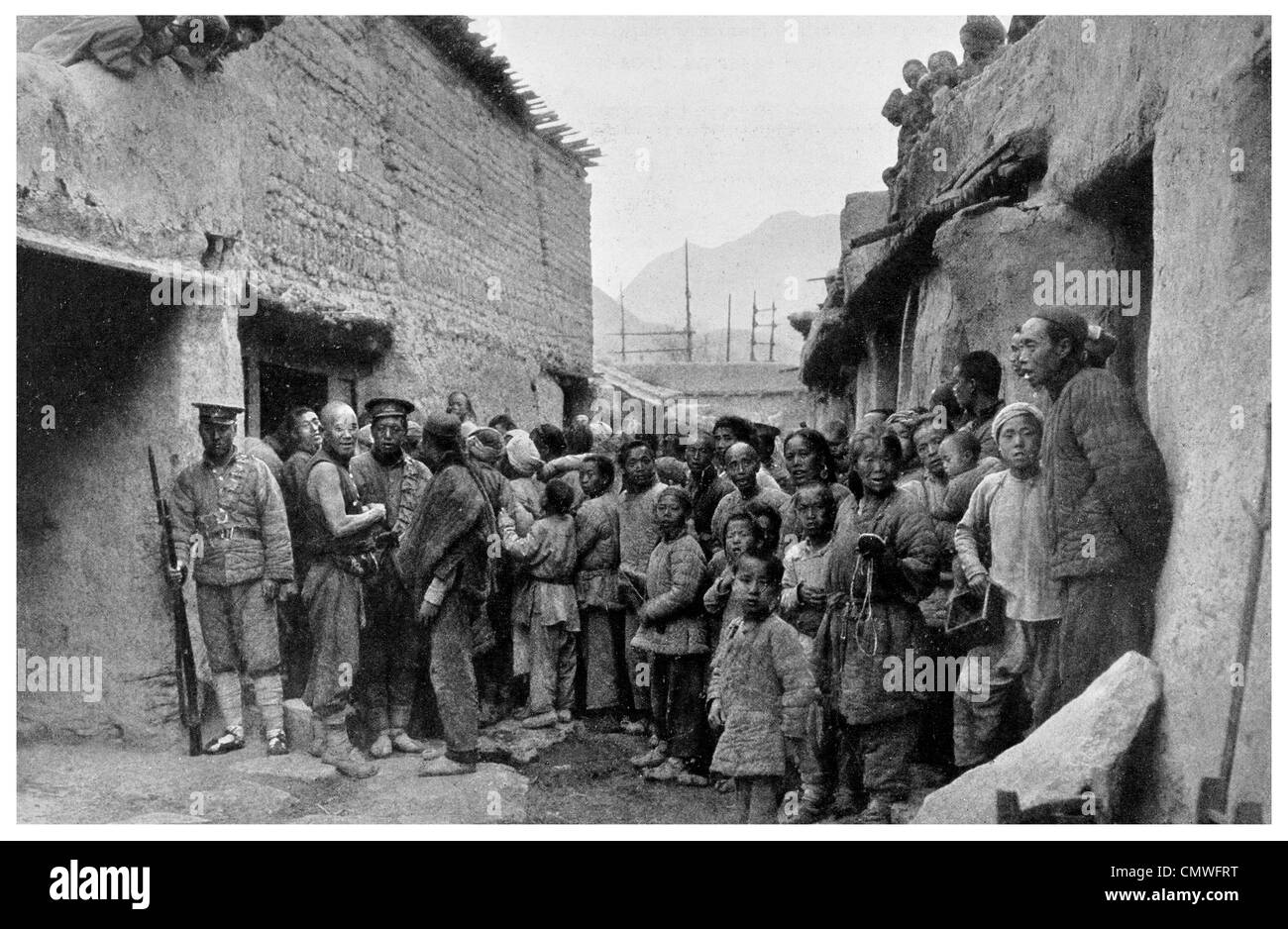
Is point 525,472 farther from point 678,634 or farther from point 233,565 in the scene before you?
point 233,565

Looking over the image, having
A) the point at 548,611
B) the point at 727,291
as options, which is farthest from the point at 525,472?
the point at 727,291

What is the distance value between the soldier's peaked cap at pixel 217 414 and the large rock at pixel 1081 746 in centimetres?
361

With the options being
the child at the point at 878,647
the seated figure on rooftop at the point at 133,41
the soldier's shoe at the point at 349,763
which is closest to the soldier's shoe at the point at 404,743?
the soldier's shoe at the point at 349,763

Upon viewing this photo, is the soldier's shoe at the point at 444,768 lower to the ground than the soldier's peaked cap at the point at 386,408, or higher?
lower

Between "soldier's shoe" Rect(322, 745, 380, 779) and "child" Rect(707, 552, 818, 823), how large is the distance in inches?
68.8

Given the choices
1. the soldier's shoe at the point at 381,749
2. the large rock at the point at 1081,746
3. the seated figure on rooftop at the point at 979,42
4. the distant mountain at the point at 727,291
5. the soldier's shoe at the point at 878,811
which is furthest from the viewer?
the distant mountain at the point at 727,291

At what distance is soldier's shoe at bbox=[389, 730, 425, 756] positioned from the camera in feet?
17.1

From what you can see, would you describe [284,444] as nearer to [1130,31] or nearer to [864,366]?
[1130,31]

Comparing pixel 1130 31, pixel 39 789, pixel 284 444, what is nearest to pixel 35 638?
pixel 39 789

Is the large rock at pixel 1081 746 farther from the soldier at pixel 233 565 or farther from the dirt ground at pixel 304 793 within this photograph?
the soldier at pixel 233 565

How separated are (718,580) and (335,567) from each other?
73.9 inches

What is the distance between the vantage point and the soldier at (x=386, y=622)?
5289 mm

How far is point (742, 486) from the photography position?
218 inches

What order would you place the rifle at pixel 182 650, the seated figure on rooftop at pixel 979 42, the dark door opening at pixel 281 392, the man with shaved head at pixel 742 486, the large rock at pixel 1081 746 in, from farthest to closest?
the seated figure on rooftop at pixel 979 42 → the dark door opening at pixel 281 392 → the man with shaved head at pixel 742 486 → the rifle at pixel 182 650 → the large rock at pixel 1081 746
